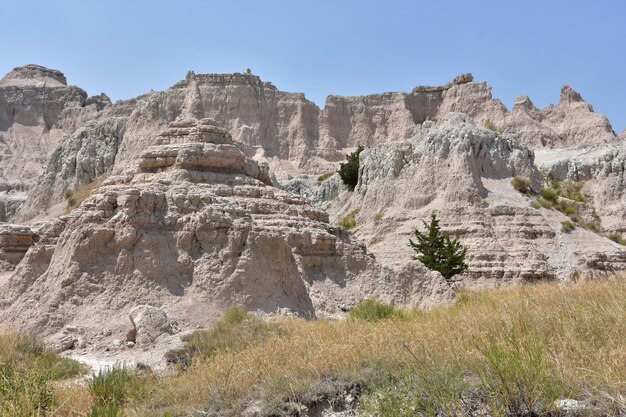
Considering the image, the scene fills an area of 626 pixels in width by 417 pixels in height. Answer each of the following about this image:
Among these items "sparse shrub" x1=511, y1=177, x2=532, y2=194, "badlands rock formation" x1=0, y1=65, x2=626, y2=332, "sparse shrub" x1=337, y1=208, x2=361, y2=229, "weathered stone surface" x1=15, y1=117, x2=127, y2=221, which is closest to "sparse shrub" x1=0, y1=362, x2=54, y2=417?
"badlands rock formation" x1=0, y1=65, x2=626, y2=332

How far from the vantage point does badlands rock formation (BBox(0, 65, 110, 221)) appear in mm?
69750

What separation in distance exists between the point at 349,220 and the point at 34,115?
52.7m

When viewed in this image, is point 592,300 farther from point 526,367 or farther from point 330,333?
point 330,333

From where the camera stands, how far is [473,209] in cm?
2975

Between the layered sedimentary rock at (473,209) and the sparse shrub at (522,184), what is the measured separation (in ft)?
1.16

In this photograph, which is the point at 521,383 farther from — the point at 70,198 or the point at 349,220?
the point at 70,198

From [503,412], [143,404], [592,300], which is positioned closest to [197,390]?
[143,404]

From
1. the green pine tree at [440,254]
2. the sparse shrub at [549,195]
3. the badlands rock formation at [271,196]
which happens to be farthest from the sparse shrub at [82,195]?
the sparse shrub at [549,195]

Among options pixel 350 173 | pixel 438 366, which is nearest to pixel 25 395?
pixel 438 366

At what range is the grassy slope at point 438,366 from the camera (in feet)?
17.0

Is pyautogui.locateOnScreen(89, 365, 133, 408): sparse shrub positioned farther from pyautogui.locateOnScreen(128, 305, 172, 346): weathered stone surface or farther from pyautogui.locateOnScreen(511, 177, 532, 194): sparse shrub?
pyautogui.locateOnScreen(511, 177, 532, 194): sparse shrub

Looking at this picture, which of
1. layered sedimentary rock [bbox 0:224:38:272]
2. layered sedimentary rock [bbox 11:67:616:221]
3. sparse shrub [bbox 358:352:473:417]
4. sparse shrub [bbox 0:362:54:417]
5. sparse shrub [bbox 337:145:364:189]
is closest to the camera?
sparse shrub [bbox 358:352:473:417]

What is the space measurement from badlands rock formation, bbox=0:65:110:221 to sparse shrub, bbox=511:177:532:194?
5124 cm

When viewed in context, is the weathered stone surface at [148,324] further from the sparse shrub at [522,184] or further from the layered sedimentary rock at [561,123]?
the layered sedimentary rock at [561,123]
